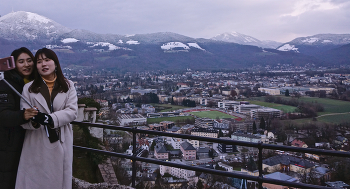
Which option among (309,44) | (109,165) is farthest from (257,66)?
(109,165)

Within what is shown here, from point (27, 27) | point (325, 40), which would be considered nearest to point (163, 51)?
point (27, 27)

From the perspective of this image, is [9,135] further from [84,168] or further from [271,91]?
[271,91]

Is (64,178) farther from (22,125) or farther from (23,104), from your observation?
(23,104)

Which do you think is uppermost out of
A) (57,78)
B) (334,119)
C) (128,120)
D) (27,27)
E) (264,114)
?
(27,27)

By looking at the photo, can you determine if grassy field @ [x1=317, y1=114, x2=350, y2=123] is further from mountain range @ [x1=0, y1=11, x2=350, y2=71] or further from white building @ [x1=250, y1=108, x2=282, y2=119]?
mountain range @ [x1=0, y1=11, x2=350, y2=71]

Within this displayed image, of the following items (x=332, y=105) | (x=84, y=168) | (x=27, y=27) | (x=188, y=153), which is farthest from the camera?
(x=27, y=27)

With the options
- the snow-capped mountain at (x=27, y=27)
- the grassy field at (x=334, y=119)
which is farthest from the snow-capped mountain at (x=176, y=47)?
the grassy field at (x=334, y=119)

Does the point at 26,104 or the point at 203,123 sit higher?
the point at 26,104
